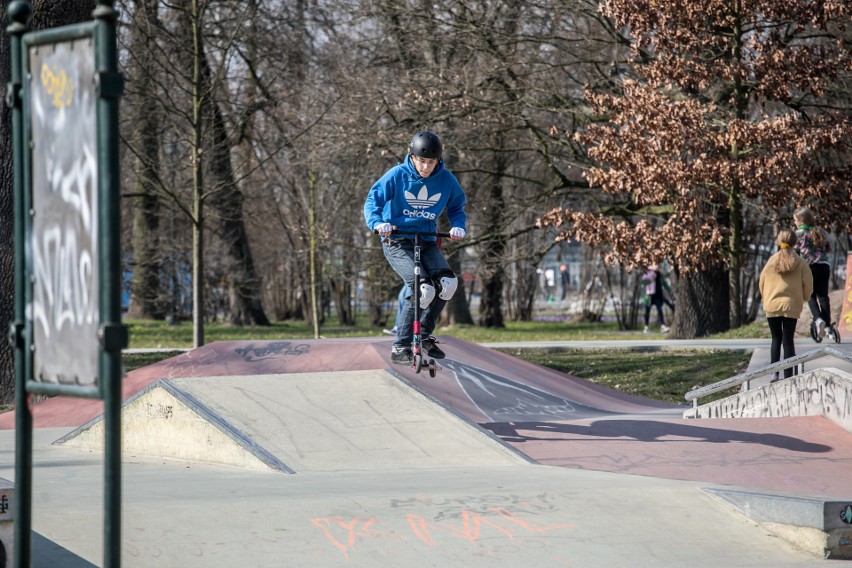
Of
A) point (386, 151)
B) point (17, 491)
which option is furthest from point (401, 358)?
point (386, 151)

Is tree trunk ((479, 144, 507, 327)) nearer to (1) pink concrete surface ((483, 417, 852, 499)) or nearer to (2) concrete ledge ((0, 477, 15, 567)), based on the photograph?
(1) pink concrete surface ((483, 417, 852, 499))

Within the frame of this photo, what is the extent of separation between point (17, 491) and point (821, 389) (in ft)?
24.1

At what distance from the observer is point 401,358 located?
27.1 ft

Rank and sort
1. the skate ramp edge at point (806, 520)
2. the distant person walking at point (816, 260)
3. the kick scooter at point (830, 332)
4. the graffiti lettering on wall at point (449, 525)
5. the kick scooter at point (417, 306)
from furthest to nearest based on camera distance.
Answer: the kick scooter at point (830, 332), the distant person walking at point (816, 260), the kick scooter at point (417, 306), the skate ramp edge at point (806, 520), the graffiti lettering on wall at point (449, 525)

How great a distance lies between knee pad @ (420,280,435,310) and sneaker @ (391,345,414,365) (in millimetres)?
441

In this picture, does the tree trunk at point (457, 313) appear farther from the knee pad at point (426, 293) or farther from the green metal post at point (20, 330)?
the green metal post at point (20, 330)

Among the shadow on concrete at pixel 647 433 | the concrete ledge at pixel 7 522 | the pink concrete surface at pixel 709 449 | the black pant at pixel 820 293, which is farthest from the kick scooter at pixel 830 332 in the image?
the concrete ledge at pixel 7 522

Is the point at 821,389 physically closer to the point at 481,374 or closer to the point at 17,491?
the point at 481,374

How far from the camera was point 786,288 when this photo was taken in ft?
33.0

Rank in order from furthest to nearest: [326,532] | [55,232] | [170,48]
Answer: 1. [170,48]
2. [326,532]
3. [55,232]

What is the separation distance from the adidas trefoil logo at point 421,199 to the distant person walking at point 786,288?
3860 mm

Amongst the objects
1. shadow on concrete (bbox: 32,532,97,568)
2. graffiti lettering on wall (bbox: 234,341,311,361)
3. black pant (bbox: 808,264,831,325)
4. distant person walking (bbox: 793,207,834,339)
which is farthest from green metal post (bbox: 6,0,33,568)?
black pant (bbox: 808,264,831,325)

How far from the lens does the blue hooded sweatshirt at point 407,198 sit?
313 inches

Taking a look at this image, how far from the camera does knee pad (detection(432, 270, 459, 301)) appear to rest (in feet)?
26.2
